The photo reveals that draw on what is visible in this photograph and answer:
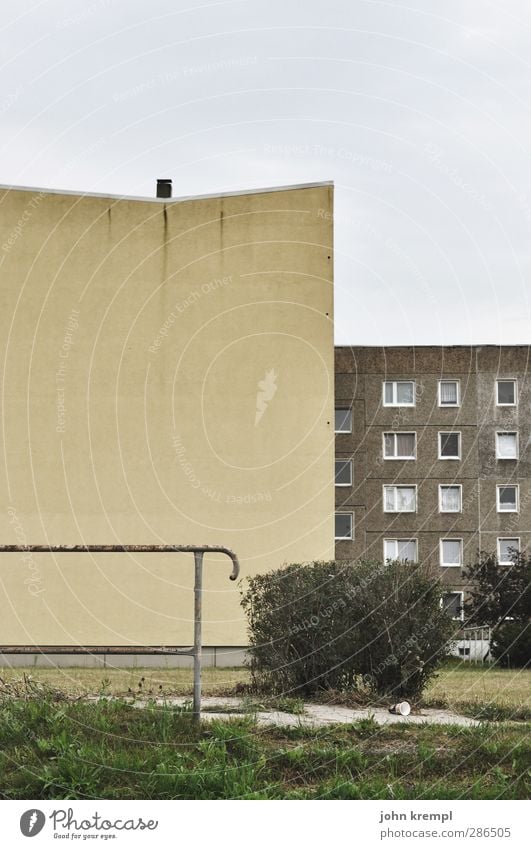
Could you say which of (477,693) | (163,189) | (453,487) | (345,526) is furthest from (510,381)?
(477,693)

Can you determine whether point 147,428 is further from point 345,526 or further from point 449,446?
point 449,446

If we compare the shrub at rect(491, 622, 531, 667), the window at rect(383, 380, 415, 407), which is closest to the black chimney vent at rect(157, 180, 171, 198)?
the shrub at rect(491, 622, 531, 667)

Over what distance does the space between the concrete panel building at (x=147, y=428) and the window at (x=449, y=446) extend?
77.2 feet

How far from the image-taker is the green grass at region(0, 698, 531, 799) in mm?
6250

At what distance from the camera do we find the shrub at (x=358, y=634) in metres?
9.91

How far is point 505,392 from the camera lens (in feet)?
154

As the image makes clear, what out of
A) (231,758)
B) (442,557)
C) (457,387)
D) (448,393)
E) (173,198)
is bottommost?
(442,557)

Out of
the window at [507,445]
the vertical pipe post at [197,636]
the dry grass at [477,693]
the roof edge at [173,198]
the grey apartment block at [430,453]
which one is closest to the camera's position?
the vertical pipe post at [197,636]

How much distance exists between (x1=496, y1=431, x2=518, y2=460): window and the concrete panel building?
80.5 ft

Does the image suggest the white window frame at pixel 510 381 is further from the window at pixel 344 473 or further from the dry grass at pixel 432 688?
the dry grass at pixel 432 688

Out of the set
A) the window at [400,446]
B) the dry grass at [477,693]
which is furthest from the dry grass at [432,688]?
the window at [400,446]

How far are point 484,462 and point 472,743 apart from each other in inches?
1560

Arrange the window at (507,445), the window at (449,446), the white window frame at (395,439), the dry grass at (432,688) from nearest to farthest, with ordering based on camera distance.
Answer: the dry grass at (432,688), the white window frame at (395,439), the window at (449,446), the window at (507,445)

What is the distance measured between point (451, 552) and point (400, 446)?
15.5 ft
